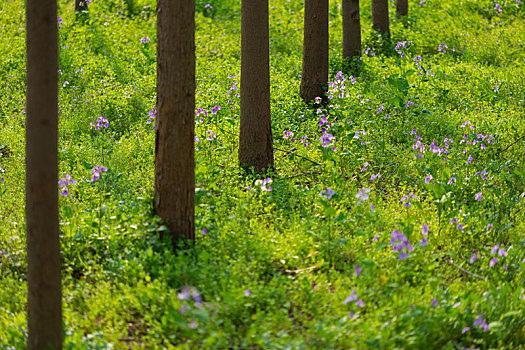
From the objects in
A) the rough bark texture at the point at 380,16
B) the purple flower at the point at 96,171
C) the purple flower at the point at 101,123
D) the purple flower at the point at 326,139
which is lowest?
the purple flower at the point at 96,171

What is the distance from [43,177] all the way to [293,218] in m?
2.78

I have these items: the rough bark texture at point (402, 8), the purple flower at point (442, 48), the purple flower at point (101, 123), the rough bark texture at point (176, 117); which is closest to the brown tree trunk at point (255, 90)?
the rough bark texture at point (176, 117)

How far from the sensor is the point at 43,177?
3641 mm

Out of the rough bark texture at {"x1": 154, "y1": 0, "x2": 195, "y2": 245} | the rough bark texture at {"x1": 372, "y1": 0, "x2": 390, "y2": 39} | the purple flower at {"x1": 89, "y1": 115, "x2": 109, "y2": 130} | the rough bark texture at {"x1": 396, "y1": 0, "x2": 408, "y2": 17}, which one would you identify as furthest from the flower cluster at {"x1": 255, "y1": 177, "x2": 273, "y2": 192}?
the rough bark texture at {"x1": 396, "y1": 0, "x2": 408, "y2": 17}

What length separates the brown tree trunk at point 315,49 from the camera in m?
8.84

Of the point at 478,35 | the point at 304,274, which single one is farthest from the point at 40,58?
the point at 478,35

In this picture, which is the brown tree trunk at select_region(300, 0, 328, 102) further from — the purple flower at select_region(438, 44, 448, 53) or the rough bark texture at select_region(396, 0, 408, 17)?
the rough bark texture at select_region(396, 0, 408, 17)

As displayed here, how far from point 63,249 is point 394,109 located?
5518 mm

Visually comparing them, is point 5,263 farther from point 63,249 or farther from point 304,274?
point 304,274

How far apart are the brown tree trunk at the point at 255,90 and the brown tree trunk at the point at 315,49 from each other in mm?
2132

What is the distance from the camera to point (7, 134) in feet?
28.2

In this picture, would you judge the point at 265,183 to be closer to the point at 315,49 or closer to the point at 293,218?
the point at 293,218

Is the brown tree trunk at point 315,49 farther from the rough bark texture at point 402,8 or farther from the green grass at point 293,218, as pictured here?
the rough bark texture at point 402,8

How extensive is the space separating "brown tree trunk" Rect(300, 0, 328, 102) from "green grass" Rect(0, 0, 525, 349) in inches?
13.1
